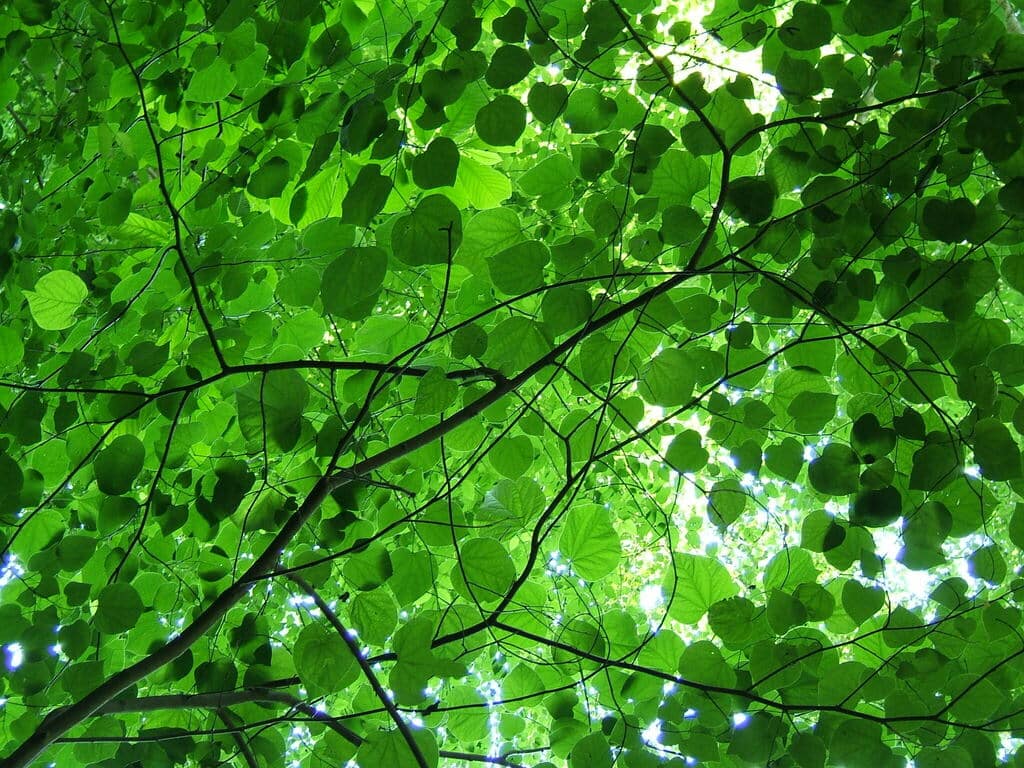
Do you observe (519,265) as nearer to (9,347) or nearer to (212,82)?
(212,82)

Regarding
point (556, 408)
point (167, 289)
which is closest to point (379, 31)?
point (167, 289)

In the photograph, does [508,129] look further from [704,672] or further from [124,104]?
[124,104]

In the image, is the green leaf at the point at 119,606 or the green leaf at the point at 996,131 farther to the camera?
the green leaf at the point at 119,606

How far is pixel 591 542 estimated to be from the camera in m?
1.24

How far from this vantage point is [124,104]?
1683mm

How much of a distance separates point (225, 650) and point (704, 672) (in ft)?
3.89

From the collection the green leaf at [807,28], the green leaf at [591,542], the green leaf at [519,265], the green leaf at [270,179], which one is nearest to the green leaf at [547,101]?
the green leaf at [519,265]

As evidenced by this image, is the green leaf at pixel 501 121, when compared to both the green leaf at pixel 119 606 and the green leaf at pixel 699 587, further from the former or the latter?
the green leaf at pixel 119 606

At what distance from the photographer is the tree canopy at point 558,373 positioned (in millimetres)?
1016

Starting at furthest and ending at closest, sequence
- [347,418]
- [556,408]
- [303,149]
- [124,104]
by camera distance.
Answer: [556,408]
[124,104]
[303,149]
[347,418]

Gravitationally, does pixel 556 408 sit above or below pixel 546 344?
above

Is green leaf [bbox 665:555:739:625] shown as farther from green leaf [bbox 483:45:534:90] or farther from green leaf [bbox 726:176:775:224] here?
green leaf [bbox 483:45:534:90]

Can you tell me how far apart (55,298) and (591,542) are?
111cm

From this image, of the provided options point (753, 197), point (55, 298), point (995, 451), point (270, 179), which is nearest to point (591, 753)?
point (995, 451)
